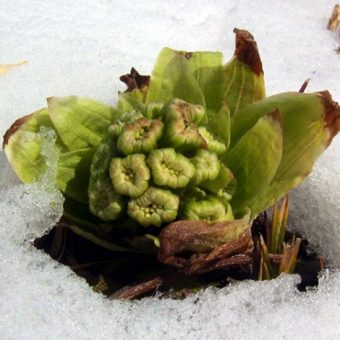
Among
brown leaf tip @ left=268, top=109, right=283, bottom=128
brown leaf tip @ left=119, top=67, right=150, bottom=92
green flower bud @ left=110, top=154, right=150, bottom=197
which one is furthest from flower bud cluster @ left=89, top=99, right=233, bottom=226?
brown leaf tip @ left=119, top=67, right=150, bottom=92

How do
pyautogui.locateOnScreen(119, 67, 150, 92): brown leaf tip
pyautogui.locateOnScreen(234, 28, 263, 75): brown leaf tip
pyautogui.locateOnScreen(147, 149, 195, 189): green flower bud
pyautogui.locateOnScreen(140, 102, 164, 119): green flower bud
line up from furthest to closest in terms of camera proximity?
pyautogui.locateOnScreen(119, 67, 150, 92): brown leaf tip, pyautogui.locateOnScreen(234, 28, 263, 75): brown leaf tip, pyautogui.locateOnScreen(140, 102, 164, 119): green flower bud, pyautogui.locateOnScreen(147, 149, 195, 189): green flower bud

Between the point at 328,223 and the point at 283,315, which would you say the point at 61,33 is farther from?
the point at 283,315

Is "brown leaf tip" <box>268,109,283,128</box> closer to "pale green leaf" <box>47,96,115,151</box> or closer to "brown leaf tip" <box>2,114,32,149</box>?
"pale green leaf" <box>47,96,115,151</box>

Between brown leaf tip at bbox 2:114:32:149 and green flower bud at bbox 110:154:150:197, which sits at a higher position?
green flower bud at bbox 110:154:150:197

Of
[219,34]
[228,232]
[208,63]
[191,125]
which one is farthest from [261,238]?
[219,34]

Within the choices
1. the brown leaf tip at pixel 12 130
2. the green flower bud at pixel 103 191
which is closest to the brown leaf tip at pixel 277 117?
the green flower bud at pixel 103 191

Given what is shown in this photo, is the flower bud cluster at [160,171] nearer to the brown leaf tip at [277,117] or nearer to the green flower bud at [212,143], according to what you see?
the green flower bud at [212,143]
